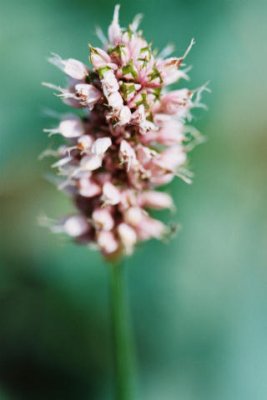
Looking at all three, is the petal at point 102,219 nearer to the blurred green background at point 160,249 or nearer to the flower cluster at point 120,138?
the flower cluster at point 120,138

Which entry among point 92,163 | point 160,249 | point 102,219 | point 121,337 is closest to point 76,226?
point 102,219

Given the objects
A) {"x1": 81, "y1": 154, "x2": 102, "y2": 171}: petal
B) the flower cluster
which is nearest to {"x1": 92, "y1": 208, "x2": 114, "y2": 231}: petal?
the flower cluster

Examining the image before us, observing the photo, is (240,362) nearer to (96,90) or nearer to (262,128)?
(262,128)

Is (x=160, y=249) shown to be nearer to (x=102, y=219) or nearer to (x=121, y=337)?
(x=121, y=337)

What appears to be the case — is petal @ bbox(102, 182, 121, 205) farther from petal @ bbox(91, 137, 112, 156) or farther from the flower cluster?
petal @ bbox(91, 137, 112, 156)

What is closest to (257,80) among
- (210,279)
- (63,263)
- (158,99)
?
(210,279)
